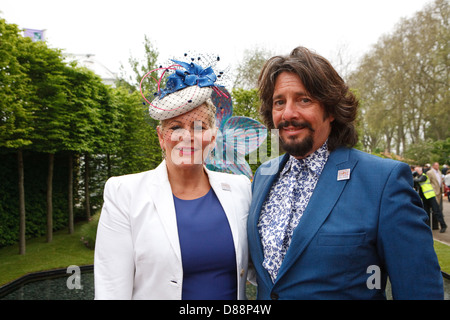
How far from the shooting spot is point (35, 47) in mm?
7137

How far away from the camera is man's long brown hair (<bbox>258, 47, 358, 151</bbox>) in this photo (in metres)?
1.85

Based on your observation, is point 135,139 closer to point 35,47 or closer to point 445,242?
point 35,47

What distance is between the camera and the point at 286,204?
188 centimetres

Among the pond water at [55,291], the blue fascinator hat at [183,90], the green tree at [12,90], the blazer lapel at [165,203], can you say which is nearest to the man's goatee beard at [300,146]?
the blue fascinator hat at [183,90]

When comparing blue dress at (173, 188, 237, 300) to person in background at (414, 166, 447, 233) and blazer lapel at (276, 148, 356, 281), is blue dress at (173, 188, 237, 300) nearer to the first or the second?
blazer lapel at (276, 148, 356, 281)

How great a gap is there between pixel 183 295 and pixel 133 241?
15.6 inches

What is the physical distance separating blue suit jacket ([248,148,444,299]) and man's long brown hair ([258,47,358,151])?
26 centimetres

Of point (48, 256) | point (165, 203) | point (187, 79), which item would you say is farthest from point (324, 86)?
point (48, 256)

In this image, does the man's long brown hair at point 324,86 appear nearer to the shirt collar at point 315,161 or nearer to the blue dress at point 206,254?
the shirt collar at point 315,161

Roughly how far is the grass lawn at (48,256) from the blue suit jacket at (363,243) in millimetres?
5771

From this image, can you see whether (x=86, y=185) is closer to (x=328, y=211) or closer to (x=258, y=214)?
(x=258, y=214)

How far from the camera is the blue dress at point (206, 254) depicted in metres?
1.79

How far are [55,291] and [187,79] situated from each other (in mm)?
5344
